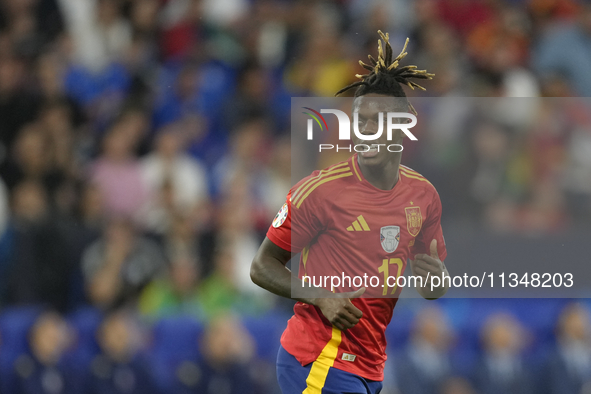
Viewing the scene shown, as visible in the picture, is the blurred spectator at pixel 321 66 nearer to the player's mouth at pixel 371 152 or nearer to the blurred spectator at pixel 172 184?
the blurred spectator at pixel 172 184

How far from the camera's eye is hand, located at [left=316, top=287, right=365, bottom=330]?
3641 mm

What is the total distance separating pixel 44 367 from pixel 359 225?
155 inches

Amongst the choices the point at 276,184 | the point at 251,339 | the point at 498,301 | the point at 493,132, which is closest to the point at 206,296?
the point at 251,339

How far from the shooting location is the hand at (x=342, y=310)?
3.64 meters

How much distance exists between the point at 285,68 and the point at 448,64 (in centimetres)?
176

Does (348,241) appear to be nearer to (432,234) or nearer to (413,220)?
(413,220)

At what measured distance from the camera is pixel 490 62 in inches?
329

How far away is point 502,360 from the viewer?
7105 mm

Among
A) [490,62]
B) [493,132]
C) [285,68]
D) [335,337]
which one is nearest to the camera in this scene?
[335,337]

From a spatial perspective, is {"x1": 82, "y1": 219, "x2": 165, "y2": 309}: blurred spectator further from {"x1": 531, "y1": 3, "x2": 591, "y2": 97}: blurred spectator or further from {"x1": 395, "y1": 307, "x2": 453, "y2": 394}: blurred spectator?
{"x1": 531, "y1": 3, "x2": 591, "y2": 97}: blurred spectator

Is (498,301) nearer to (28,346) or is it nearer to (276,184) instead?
(276,184)

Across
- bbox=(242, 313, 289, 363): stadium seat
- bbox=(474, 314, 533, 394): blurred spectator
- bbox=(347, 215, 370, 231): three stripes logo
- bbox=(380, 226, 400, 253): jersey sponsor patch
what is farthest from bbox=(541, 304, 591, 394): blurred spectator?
bbox=(347, 215, 370, 231): three stripes logo

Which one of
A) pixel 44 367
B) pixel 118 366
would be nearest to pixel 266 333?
pixel 118 366

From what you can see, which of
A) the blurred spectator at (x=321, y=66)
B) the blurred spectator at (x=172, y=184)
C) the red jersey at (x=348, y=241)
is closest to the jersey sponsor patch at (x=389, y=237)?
the red jersey at (x=348, y=241)
